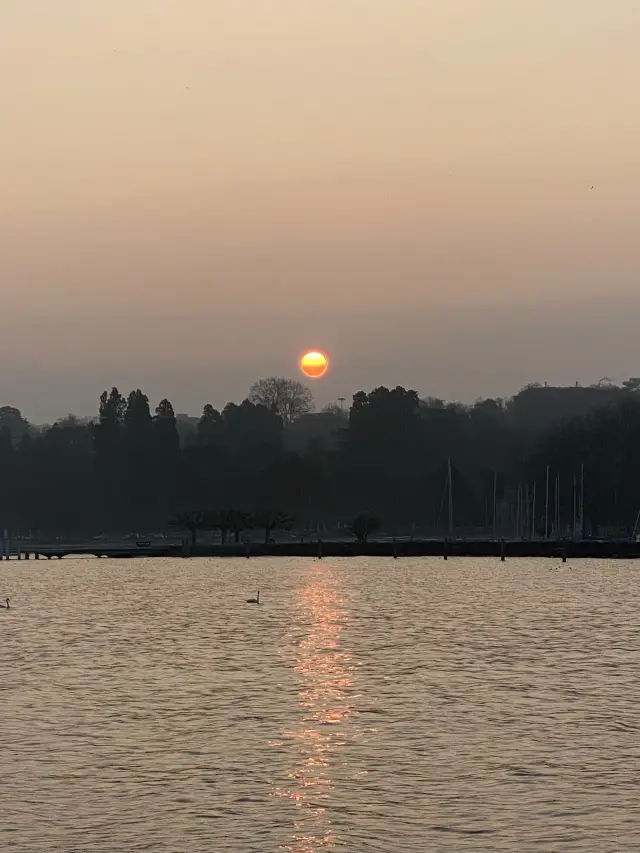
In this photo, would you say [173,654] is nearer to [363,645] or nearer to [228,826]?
[363,645]

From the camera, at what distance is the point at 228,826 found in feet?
112

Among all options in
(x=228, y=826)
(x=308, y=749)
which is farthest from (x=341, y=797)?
(x=308, y=749)

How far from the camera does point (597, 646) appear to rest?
79.8 metres

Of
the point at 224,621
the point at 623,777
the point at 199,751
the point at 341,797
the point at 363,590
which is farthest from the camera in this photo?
the point at 363,590

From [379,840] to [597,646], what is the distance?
48.9 meters

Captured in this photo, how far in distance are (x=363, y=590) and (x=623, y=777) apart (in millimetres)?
107832

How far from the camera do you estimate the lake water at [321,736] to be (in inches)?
1329

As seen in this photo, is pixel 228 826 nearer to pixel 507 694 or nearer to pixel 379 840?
pixel 379 840

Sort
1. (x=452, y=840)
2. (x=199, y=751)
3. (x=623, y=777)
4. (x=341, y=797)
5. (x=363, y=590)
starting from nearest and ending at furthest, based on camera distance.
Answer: (x=452, y=840) < (x=341, y=797) < (x=623, y=777) < (x=199, y=751) < (x=363, y=590)

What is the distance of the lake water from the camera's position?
33750mm

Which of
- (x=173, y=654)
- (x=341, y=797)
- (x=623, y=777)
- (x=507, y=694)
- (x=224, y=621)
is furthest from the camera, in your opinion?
(x=224, y=621)

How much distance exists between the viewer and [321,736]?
46812mm

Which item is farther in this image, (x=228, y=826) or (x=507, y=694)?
(x=507, y=694)

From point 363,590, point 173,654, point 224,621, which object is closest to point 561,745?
point 173,654
